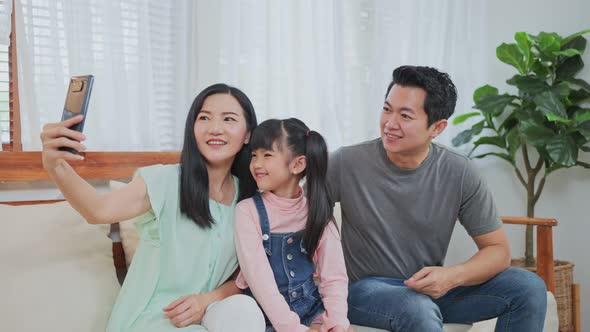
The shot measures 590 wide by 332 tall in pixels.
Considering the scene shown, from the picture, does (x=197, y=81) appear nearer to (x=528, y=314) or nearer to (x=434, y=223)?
(x=434, y=223)

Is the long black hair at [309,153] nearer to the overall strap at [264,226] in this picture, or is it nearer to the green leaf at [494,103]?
the overall strap at [264,226]

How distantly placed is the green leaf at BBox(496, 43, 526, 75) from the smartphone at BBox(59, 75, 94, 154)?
7.44 ft

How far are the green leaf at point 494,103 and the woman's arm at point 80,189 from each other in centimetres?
203

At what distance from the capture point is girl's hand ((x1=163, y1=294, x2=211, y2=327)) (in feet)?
4.56

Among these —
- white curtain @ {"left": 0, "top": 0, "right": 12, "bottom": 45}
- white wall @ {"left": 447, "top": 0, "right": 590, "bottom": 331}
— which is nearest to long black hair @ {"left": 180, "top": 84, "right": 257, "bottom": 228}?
white curtain @ {"left": 0, "top": 0, "right": 12, "bottom": 45}

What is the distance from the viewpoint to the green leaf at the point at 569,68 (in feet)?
9.68

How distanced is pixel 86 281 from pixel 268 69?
1.25 meters

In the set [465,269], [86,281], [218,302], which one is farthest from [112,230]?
[465,269]

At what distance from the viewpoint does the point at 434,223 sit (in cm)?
177

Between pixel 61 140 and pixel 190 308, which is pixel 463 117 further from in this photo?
pixel 61 140

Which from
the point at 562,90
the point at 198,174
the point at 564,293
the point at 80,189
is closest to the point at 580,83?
the point at 562,90

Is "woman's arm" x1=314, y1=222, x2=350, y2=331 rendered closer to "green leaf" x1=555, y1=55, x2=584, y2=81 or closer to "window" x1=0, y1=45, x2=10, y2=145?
"window" x1=0, y1=45, x2=10, y2=145

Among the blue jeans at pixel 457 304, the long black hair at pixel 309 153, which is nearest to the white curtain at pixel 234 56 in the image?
the long black hair at pixel 309 153

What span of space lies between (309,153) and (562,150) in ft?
5.67
